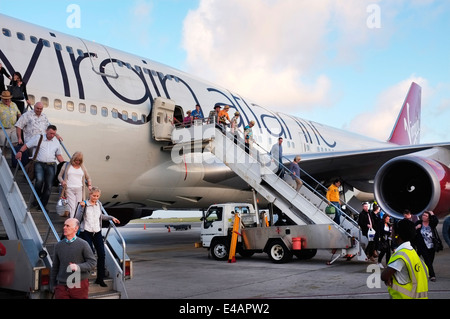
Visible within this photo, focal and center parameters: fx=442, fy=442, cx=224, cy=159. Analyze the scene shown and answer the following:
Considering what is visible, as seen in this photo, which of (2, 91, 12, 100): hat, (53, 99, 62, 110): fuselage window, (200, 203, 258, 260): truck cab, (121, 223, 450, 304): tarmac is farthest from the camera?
(200, 203, 258, 260): truck cab

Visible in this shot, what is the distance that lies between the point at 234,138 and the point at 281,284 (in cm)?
445

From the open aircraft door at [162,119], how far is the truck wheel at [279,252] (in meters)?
3.36

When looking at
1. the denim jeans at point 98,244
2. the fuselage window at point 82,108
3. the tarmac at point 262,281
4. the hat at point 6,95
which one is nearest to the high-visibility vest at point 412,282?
the tarmac at point 262,281

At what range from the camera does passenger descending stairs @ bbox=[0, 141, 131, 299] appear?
4.59 meters

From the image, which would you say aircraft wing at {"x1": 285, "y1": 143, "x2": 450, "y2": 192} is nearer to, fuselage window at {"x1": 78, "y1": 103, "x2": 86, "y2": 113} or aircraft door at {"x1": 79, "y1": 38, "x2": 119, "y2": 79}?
aircraft door at {"x1": 79, "y1": 38, "x2": 119, "y2": 79}

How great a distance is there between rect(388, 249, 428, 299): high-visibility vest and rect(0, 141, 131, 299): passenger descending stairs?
279 centimetres

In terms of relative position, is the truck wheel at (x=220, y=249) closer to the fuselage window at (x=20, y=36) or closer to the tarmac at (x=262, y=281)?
the tarmac at (x=262, y=281)

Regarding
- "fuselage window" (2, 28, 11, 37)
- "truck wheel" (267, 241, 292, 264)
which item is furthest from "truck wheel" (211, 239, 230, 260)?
"fuselage window" (2, 28, 11, 37)

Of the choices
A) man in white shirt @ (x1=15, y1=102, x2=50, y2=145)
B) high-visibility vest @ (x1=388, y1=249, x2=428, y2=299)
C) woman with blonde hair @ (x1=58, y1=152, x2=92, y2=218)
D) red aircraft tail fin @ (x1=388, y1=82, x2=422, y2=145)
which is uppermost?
red aircraft tail fin @ (x1=388, y1=82, x2=422, y2=145)

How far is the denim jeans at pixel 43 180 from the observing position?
5703 millimetres

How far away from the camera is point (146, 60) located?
36.6ft

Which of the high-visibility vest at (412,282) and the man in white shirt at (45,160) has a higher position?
the man in white shirt at (45,160)

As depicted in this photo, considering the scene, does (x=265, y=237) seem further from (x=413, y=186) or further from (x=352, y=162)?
(x=352, y=162)

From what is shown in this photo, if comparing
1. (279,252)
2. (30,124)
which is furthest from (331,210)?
(30,124)
